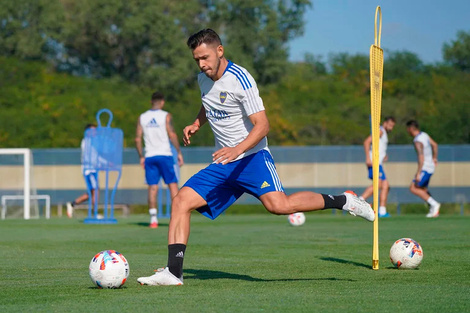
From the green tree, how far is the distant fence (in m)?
32.6

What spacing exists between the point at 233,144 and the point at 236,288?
1.26 m

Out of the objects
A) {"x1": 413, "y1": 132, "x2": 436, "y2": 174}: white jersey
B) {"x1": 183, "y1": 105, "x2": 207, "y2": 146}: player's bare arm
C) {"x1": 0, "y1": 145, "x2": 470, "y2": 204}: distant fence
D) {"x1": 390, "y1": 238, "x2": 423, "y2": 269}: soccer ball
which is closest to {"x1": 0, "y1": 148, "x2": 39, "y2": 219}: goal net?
{"x1": 0, "y1": 145, "x2": 470, "y2": 204}: distant fence

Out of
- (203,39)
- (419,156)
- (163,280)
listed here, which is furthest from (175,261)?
(419,156)

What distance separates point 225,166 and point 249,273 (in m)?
1.36

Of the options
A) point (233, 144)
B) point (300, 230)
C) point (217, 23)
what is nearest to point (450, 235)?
point (300, 230)

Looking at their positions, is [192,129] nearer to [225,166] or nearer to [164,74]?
[225,166]

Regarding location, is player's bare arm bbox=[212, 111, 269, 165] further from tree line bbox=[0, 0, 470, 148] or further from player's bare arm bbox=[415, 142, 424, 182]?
tree line bbox=[0, 0, 470, 148]

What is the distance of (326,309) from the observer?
5406 mm

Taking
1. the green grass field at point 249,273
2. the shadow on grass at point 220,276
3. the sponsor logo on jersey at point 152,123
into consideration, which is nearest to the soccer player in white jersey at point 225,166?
the green grass field at point 249,273

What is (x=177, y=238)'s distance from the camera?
275 inches

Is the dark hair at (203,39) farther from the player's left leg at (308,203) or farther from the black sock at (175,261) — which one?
the black sock at (175,261)

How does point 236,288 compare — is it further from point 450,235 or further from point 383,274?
point 450,235

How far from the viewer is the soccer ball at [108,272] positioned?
260 inches

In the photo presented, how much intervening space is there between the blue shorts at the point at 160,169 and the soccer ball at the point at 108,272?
27.7ft
